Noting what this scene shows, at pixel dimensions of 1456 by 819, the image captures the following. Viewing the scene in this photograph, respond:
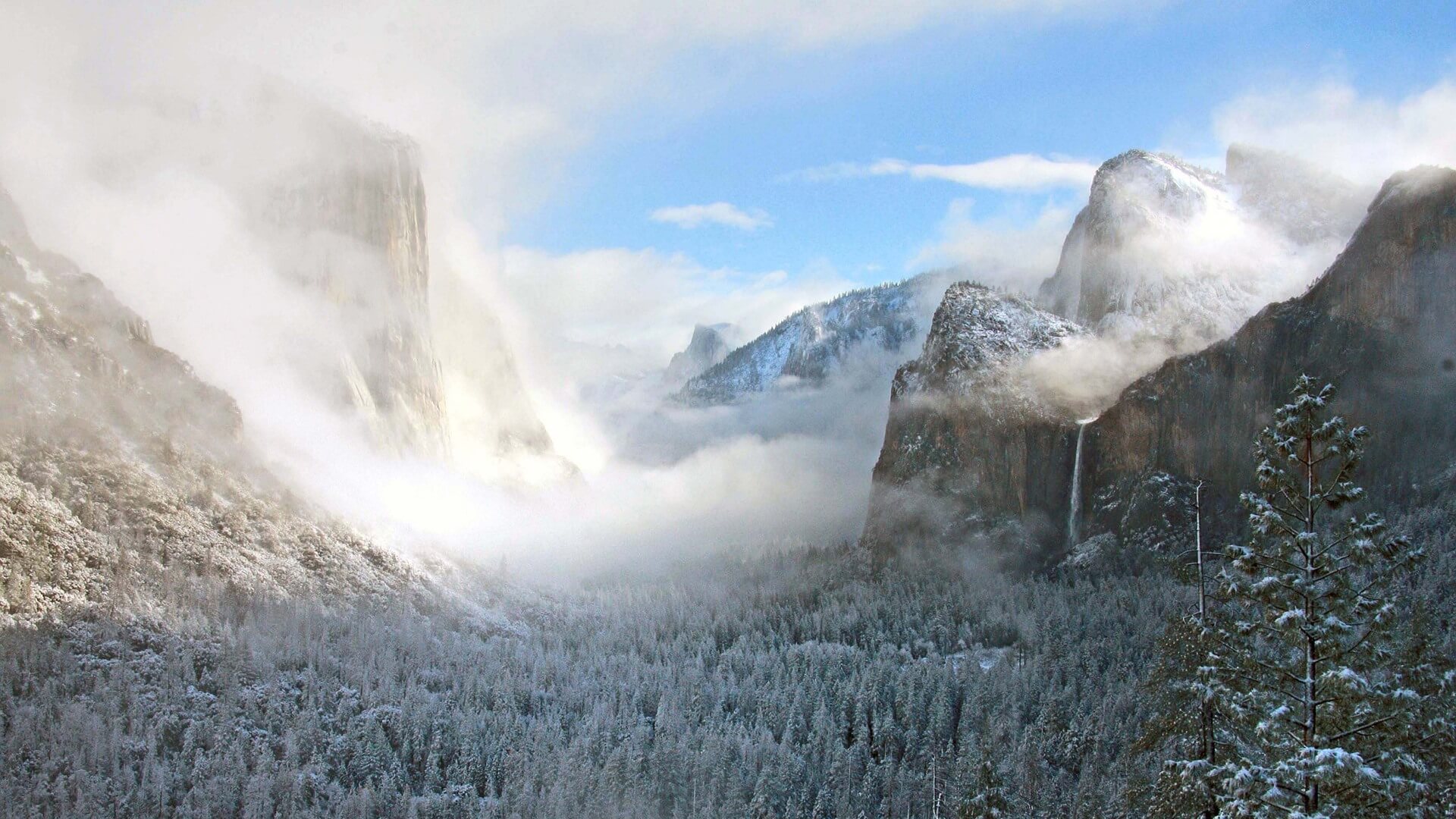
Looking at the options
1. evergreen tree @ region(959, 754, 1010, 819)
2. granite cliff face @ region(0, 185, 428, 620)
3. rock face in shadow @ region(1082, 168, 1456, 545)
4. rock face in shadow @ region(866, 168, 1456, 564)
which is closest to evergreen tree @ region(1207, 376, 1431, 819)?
evergreen tree @ region(959, 754, 1010, 819)

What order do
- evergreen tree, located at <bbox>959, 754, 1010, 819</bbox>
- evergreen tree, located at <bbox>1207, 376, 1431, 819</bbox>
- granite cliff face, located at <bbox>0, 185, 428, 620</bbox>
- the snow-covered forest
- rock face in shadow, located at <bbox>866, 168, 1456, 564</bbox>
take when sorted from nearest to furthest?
evergreen tree, located at <bbox>1207, 376, 1431, 819</bbox> → evergreen tree, located at <bbox>959, 754, 1010, 819</bbox> → the snow-covered forest → granite cliff face, located at <bbox>0, 185, 428, 620</bbox> → rock face in shadow, located at <bbox>866, 168, 1456, 564</bbox>

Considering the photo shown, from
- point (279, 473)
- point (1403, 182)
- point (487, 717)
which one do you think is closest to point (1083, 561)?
point (1403, 182)

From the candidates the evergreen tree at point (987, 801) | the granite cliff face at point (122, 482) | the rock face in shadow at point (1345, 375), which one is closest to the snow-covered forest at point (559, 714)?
the granite cliff face at point (122, 482)

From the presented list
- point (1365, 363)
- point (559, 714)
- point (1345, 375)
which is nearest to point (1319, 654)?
point (559, 714)

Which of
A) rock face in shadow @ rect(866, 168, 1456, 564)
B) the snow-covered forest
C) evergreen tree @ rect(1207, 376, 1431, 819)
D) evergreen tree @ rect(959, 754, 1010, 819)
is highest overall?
rock face in shadow @ rect(866, 168, 1456, 564)

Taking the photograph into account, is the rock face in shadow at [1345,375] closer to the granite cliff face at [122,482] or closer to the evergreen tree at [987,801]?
the evergreen tree at [987,801]

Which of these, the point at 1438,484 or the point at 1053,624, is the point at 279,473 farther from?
the point at 1438,484

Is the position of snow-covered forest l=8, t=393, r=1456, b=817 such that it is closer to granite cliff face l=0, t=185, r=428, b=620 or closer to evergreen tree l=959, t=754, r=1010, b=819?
granite cliff face l=0, t=185, r=428, b=620
